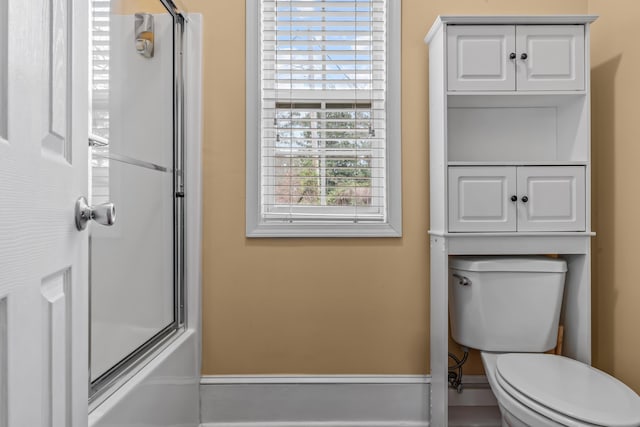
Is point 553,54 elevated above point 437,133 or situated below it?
above

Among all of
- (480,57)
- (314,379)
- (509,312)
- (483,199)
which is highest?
(480,57)

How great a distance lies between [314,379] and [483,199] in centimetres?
103

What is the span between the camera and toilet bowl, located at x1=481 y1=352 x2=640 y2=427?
1.20 meters

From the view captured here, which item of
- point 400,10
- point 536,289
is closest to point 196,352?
point 536,289

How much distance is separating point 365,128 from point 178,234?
0.91 meters

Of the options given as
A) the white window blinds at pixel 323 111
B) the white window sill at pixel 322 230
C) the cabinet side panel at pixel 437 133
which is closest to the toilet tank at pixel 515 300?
the cabinet side panel at pixel 437 133

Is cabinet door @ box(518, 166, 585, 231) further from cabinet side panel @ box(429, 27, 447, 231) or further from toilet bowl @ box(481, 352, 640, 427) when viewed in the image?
toilet bowl @ box(481, 352, 640, 427)

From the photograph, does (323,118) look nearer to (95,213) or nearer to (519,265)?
(519,265)

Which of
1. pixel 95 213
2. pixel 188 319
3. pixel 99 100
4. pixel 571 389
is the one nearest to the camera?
pixel 95 213

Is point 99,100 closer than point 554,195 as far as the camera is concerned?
Yes

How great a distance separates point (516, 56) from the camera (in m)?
1.67

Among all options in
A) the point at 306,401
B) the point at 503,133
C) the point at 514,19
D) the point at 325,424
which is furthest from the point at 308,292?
the point at 514,19

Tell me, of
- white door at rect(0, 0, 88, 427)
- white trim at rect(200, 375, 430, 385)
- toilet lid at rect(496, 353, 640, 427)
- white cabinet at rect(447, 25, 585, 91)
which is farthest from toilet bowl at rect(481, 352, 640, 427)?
white door at rect(0, 0, 88, 427)

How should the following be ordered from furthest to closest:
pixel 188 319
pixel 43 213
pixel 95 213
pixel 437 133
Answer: pixel 188 319
pixel 437 133
pixel 95 213
pixel 43 213
